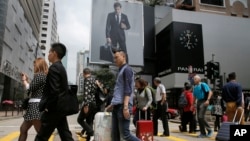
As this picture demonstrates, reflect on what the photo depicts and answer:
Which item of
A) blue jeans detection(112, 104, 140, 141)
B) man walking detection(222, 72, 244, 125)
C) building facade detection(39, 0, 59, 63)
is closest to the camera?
blue jeans detection(112, 104, 140, 141)

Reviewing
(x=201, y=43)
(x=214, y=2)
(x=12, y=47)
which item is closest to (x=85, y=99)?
(x=201, y=43)

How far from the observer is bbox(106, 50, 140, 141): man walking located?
170 inches

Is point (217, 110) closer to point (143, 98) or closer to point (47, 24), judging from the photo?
point (143, 98)

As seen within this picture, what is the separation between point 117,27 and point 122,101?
39971 mm

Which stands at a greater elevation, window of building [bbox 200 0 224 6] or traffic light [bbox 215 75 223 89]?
window of building [bbox 200 0 224 6]

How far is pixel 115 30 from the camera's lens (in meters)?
43.5

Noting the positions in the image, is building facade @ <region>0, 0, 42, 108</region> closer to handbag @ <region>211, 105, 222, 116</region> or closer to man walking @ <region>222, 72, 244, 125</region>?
handbag @ <region>211, 105, 222, 116</region>

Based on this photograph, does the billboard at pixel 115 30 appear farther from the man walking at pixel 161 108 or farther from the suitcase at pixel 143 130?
the suitcase at pixel 143 130

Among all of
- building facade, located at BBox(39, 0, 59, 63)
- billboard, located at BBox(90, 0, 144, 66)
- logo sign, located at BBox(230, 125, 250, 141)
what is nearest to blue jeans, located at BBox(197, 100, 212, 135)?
logo sign, located at BBox(230, 125, 250, 141)

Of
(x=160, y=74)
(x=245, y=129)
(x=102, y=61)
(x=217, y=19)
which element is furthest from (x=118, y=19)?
(x=245, y=129)

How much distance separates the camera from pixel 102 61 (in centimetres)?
4247

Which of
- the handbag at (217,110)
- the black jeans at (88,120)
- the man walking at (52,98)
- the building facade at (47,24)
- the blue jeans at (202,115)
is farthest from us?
the building facade at (47,24)

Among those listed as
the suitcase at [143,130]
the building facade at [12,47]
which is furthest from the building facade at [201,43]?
the suitcase at [143,130]

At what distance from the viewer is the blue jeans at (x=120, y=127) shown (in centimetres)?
431
